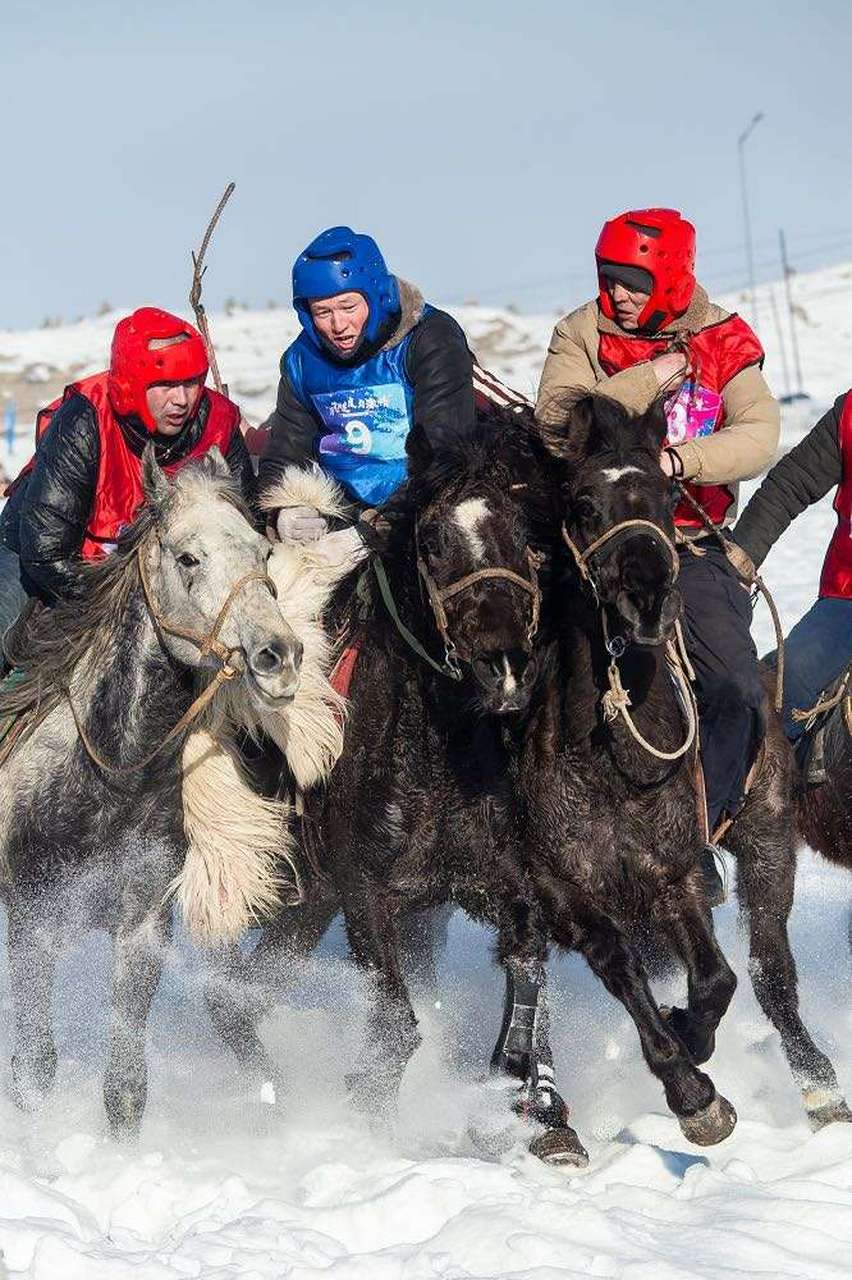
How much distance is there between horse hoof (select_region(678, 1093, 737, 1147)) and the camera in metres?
5.00

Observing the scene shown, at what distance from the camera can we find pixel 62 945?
19.2 feet

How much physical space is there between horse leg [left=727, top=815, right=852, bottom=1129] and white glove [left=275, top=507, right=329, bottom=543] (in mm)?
1799

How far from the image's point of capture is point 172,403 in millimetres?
6184

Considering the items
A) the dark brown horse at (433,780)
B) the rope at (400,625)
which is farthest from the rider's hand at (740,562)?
the rope at (400,625)

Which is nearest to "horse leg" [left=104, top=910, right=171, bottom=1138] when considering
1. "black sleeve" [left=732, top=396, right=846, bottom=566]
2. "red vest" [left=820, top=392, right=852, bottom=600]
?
"black sleeve" [left=732, top=396, right=846, bottom=566]

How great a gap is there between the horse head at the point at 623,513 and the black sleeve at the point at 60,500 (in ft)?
5.66

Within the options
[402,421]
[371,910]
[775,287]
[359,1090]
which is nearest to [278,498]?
[402,421]

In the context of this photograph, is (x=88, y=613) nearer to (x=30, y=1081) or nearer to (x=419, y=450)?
(x=419, y=450)

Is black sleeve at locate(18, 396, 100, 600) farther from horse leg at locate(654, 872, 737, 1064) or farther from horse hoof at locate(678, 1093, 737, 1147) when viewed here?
horse hoof at locate(678, 1093, 737, 1147)

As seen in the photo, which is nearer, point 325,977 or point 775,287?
point 325,977

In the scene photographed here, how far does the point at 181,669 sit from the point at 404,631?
712 millimetres

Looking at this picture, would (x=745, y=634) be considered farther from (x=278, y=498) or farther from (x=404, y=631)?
(x=278, y=498)

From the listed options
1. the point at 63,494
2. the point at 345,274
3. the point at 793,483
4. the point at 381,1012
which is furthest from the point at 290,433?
the point at 381,1012

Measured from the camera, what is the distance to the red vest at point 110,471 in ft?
20.4
